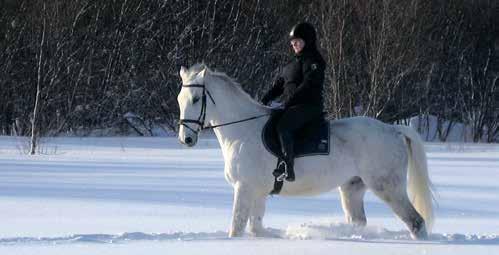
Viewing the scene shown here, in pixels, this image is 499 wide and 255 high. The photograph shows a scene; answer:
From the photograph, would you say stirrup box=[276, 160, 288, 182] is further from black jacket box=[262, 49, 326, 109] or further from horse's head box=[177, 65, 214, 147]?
horse's head box=[177, 65, 214, 147]

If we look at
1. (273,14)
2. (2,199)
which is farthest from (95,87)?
(2,199)

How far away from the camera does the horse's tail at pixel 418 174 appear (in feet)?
28.6

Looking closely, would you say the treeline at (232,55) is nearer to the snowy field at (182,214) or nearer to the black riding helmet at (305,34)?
the snowy field at (182,214)

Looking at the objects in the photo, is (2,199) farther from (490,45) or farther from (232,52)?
(490,45)

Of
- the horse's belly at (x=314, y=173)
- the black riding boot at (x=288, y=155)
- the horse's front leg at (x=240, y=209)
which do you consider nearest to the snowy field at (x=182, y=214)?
the horse's front leg at (x=240, y=209)

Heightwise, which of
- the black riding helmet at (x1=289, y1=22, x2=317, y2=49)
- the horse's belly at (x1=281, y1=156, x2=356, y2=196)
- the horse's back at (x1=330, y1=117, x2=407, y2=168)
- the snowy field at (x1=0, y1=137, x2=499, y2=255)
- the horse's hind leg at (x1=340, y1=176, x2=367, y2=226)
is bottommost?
the snowy field at (x1=0, y1=137, x2=499, y2=255)

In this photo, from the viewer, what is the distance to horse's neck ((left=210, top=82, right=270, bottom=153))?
8359 millimetres

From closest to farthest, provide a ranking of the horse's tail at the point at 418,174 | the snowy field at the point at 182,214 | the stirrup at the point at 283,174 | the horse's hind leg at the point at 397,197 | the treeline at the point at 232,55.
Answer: the snowy field at the point at 182,214 < the stirrup at the point at 283,174 < the horse's hind leg at the point at 397,197 < the horse's tail at the point at 418,174 < the treeline at the point at 232,55

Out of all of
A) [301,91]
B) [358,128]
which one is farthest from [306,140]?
[358,128]

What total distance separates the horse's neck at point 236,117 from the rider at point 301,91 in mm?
256

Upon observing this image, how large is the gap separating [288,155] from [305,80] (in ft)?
2.17

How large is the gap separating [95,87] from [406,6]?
10743 millimetres

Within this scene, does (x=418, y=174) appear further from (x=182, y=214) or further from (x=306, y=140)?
(x=182, y=214)

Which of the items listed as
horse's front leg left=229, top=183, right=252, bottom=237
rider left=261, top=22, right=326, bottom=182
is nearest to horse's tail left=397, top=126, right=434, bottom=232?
rider left=261, top=22, right=326, bottom=182
